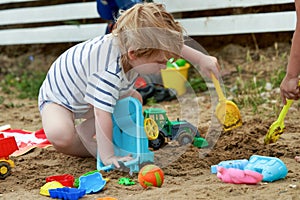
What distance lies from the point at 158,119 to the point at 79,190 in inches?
24.2

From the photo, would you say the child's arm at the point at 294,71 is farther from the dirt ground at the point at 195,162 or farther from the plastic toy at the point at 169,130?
the plastic toy at the point at 169,130

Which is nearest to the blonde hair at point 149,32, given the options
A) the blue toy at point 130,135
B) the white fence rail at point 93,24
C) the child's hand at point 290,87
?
the blue toy at point 130,135

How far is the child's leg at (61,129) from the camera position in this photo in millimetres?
2427

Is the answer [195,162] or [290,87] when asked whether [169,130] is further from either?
[290,87]

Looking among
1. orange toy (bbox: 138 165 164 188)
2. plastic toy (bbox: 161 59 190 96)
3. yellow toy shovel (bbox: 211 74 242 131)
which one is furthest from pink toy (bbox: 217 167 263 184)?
plastic toy (bbox: 161 59 190 96)

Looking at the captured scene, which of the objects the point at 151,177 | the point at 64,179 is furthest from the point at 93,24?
the point at 151,177

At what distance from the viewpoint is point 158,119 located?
249 cm

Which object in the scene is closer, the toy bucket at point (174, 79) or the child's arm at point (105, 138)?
the child's arm at point (105, 138)

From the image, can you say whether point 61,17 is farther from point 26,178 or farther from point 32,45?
point 26,178

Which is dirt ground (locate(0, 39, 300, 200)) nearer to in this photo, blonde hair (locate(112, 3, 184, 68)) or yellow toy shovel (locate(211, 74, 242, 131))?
yellow toy shovel (locate(211, 74, 242, 131))

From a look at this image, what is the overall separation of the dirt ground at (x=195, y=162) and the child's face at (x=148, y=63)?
38 cm

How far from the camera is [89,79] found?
2.39 metres

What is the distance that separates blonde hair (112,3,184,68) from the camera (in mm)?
2172

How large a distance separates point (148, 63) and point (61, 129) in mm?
474
